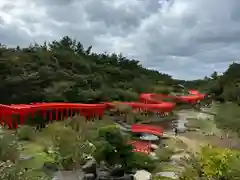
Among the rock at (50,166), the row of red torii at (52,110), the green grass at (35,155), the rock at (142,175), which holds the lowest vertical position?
the rock at (142,175)

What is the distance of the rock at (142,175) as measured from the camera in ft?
49.3

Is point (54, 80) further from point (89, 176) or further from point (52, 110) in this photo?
point (89, 176)

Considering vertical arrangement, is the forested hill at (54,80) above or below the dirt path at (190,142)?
above

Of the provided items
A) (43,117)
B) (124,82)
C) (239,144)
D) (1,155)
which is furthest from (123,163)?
(124,82)

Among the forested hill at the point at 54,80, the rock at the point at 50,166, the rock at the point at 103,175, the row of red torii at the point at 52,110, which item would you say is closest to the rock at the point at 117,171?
the rock at the point at 103,175

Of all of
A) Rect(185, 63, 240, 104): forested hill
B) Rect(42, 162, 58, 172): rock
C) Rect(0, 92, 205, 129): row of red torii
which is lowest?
Rect(42, 162, 58, 172): rock

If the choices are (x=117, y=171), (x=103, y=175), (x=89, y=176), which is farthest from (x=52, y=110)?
(x=103, y=175)

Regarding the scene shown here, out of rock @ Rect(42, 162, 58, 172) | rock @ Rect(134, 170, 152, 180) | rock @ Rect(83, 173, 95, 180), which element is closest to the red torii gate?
rock @ Rect(42, 162, 58, 172)

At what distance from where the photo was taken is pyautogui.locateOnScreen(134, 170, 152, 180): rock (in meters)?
15.0

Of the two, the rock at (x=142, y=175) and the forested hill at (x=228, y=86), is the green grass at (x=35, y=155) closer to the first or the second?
the rock at (x=142, y=175)

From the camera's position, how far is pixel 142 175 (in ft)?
50.4

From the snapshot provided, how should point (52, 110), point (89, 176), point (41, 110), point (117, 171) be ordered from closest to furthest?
point (89, 176), point (117, 171), point (41, 110), point (52, 110)

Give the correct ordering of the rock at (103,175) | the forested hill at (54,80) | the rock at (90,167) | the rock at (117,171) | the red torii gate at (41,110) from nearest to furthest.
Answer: the rock at (103,175) < the rock at (117,171) < the rock at (90,167) < the red torii gate at (41,110) < the forested hill at (54,80)

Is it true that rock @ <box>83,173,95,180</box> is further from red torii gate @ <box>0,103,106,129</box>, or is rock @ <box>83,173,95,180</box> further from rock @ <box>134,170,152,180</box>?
red torii gate @ <box>0,103,106,129</box>
